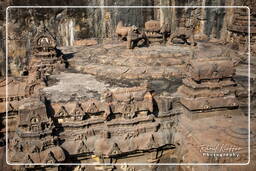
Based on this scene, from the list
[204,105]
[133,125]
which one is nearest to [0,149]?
[133,125]

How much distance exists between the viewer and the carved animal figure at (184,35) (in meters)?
14.7

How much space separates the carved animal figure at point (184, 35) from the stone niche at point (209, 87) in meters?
5.53

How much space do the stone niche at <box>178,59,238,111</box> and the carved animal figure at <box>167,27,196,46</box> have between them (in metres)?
5.53

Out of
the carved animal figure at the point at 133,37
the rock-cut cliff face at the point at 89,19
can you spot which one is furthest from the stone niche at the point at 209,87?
the rock-cut cliff face at the point at 89,19

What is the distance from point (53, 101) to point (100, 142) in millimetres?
1962

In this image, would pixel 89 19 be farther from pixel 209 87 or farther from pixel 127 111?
pixel 209 87

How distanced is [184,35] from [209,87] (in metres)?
6.13

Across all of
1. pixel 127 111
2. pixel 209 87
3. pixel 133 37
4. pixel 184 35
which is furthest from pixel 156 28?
pixel 127 111

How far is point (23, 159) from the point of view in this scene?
26.5 ft

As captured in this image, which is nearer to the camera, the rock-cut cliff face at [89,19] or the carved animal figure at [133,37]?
the carved animal figure at [133,37]

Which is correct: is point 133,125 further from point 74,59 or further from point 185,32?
point 185,32

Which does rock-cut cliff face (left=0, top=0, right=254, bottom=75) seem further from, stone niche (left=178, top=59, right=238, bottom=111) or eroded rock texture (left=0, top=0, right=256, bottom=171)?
stone niche (left=178, top=59, right=238, bottom=111)

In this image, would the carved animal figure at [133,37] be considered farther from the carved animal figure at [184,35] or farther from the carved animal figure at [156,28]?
the carved animal figure at [184,35]

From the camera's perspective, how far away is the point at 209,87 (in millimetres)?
9359
